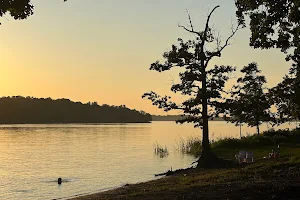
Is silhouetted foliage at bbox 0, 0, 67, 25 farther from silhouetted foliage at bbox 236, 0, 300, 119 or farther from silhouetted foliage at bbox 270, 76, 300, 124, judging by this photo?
silhouetted foliage at bbox 270, 76, 300, 124

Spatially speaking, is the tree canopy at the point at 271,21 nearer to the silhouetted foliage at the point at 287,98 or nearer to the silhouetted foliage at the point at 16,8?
the silhouetted foliage at the point at 16,8

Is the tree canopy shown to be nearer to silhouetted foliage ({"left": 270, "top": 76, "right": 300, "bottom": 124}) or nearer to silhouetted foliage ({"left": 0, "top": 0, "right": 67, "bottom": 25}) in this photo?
silhouetted foliage ({"left": 0, "top": 0, "right": 67, "bottom": 25})

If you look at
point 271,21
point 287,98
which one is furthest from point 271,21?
point 287,98

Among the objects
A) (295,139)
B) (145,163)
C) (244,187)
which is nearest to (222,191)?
(244,187)

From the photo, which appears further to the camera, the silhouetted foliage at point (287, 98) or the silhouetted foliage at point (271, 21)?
the silhouetted foliage at point (287, 98)

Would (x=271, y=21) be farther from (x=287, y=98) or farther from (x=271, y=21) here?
(x=287, y=98)

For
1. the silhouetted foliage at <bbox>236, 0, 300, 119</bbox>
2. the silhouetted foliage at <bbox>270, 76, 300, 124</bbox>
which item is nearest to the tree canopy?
the silhouetted foliage at <bbox>236, 0, 300, 119</bbox>

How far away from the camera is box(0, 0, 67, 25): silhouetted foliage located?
1714 centimetres

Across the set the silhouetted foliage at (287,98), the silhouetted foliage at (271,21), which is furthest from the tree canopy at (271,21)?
the silhouetted foliage at (287,98)

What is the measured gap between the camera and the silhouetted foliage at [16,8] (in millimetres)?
17141

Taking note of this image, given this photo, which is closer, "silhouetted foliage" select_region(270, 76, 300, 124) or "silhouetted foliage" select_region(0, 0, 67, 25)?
"silhouetted foliage" select_region(0, 0, 67, 25)

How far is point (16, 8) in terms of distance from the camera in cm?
1766

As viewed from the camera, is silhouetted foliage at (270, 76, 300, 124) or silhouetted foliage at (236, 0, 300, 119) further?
silhouetted foliage at (270, 76, 300, 124)

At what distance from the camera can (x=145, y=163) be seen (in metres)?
52.2
